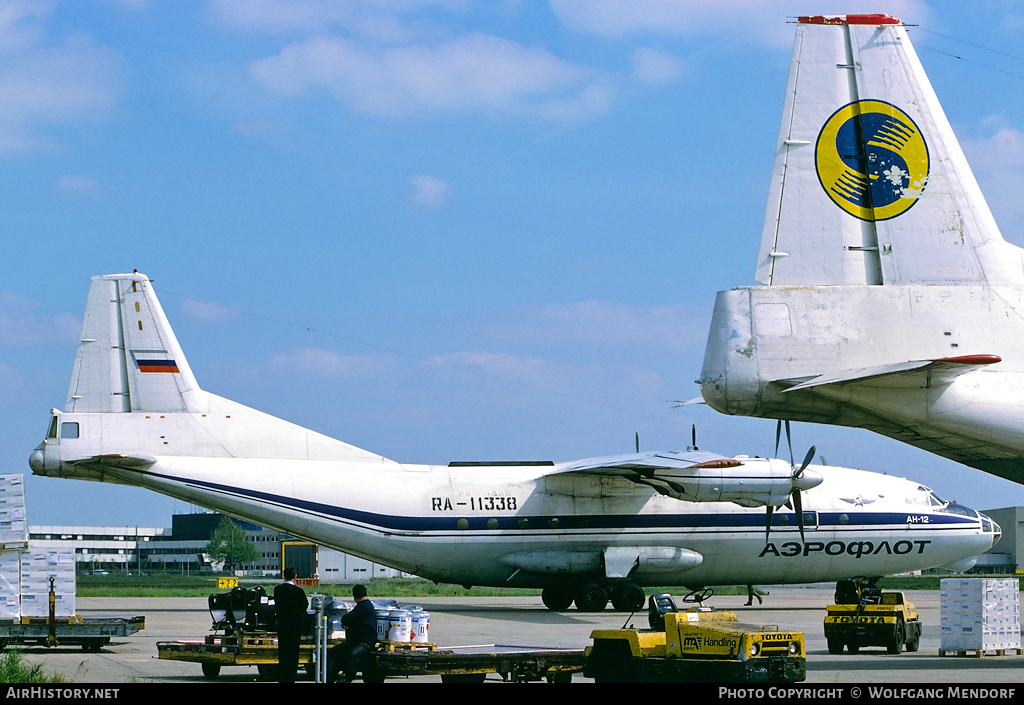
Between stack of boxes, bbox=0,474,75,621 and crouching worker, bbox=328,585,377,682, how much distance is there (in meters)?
8.35

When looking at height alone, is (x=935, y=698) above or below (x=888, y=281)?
below

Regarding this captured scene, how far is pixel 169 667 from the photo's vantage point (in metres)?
18.0

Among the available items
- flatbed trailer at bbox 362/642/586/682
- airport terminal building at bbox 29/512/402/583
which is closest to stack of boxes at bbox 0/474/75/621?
flatbed trailer at bbox 362/642/586/682

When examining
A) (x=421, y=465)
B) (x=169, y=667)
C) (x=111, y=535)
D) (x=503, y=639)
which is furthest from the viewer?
(x=111, y=535)

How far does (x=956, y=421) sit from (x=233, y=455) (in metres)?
19.7

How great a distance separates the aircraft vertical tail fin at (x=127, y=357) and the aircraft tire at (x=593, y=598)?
11568 millimetres

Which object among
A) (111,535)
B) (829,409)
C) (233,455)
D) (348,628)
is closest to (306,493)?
(233,455)

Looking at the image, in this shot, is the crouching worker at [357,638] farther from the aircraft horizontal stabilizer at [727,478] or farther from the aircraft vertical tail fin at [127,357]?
the aircraft vertical tail fin at [127,357]

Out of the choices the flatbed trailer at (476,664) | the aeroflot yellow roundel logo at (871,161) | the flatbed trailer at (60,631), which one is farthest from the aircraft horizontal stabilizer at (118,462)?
the aeroflot yellow roundel logo at (871,161)

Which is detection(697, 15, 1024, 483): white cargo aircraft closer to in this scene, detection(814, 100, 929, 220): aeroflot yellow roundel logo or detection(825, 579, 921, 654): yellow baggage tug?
detection(814, 100, 929, 220): aeroflot yellow roundel logo

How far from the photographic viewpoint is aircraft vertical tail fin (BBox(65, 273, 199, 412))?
28.1 meters

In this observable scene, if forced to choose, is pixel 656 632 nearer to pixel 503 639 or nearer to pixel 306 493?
pixel 503 639

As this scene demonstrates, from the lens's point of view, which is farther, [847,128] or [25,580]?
[25,580]

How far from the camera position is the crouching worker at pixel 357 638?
14.7 meters
